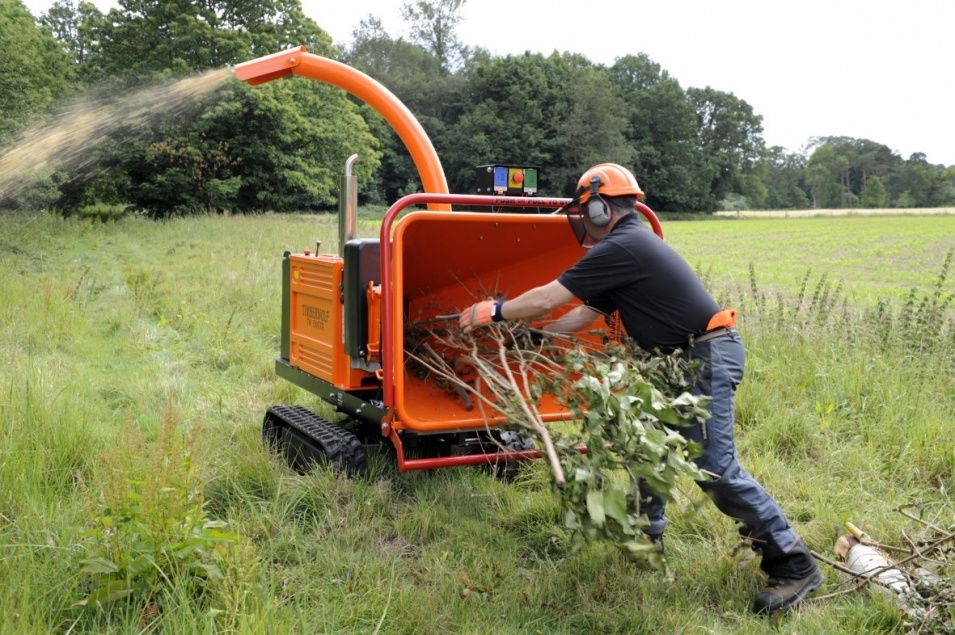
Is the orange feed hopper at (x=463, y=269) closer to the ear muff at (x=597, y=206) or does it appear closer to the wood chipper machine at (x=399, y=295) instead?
the wood chipper machine at (x=399, y=295)

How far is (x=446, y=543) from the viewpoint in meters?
4.09

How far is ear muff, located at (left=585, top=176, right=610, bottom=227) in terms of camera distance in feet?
13.0

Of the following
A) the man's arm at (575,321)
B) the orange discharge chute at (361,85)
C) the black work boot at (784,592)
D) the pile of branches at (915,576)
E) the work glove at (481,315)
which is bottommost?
the black work boot at (784,592)

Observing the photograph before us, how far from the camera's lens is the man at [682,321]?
3.68 meters

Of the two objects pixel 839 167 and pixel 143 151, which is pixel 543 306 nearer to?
pixel 143 151

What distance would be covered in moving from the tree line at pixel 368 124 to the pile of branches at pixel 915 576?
46.1ft

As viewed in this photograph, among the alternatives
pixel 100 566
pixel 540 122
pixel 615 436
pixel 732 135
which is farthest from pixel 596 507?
pixel 732 135

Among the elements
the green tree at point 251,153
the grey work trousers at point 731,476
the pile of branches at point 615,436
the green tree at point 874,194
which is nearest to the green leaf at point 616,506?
the pile of branches at point 615,436

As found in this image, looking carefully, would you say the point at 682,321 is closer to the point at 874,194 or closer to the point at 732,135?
the point at 732,135

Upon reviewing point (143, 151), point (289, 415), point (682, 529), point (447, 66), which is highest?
point (447, 66)

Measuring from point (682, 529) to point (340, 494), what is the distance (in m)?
1.79

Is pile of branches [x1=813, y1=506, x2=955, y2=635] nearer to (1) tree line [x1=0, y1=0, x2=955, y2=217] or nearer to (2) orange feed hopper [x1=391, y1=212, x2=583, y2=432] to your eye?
(2) orange feed hopper [x1=391, y1=212, x2=583, y2=432]

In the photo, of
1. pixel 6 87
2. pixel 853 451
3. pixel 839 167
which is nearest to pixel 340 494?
pixel 853 451

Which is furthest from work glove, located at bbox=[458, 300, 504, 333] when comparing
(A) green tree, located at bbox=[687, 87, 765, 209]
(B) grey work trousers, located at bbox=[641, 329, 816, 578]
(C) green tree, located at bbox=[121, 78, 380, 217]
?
(A) green tree, located at bbox=[687, 87, 765, 209]
